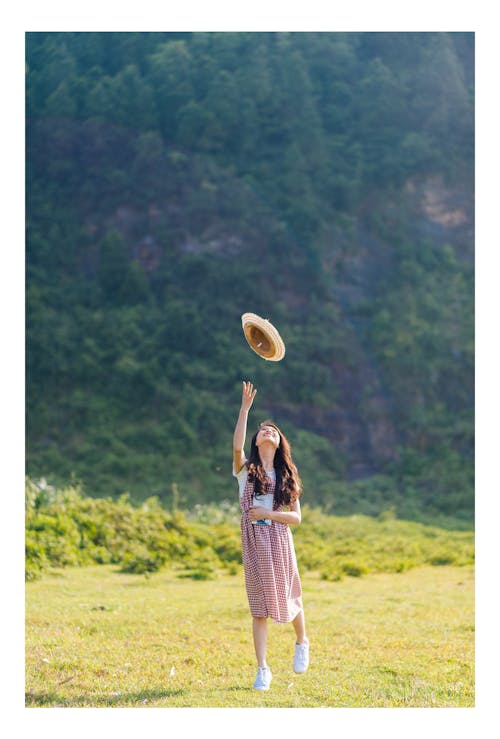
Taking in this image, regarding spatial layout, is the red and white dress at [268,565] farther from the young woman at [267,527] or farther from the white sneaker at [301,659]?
the white sneaker at [301,659]

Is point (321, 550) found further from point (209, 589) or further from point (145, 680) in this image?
point (145, 680)

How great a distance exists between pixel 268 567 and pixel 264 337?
1221mm

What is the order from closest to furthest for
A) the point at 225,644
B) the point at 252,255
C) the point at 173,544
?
the point at 225,644 < the point at 173,544 < the point at 252,255

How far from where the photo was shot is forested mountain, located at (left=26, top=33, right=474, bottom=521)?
15.9 m

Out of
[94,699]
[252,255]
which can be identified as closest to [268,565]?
[94,699]

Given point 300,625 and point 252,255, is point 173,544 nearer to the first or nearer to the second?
point 300,625

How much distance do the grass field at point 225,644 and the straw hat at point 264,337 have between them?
1.82 meters

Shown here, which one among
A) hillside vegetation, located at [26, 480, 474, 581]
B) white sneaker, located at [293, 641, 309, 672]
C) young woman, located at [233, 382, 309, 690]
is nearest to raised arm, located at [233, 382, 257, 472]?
young woman, located at [233, 382, 309, 690]

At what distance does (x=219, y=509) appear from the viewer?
12719 millimetres

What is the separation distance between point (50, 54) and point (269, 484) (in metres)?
16.4

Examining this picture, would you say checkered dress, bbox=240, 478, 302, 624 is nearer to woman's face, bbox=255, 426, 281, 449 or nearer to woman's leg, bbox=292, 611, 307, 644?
woman's leg, bbox=292, 611, 307, 644

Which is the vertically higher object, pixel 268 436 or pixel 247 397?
pixel 247 397

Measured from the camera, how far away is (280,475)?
4609 millimetres

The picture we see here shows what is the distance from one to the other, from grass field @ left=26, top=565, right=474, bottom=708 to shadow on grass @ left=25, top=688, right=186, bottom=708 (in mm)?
11
